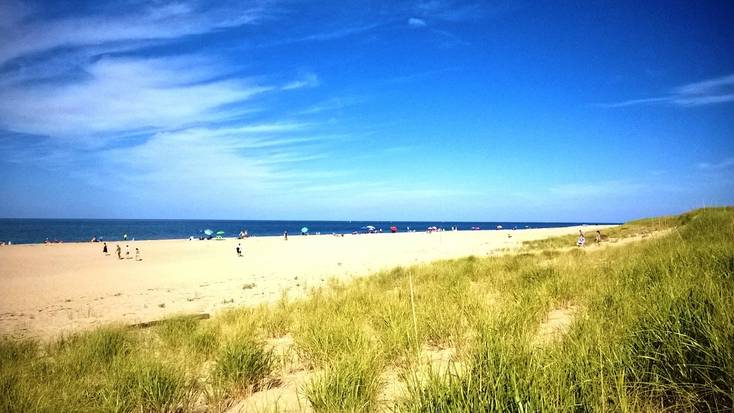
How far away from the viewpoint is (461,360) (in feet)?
10.7

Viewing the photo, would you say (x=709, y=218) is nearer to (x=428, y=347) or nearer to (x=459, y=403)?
(x=428, y=347)

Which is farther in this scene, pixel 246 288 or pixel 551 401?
pixel 246 288

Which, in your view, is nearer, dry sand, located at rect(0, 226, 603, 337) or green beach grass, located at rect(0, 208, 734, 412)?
green beach grass, located at rect(0, 208, 734, 412)

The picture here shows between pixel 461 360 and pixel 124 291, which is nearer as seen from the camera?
pixel 461 360

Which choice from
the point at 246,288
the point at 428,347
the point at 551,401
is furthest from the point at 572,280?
the point at 246,288

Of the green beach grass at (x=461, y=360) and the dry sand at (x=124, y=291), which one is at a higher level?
the green beach grass at (x=461, y=360)

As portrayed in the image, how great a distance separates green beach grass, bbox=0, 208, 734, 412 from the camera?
7.09 ft

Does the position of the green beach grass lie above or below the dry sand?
above

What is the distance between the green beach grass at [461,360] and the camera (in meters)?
2.16

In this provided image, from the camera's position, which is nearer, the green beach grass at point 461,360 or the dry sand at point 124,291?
the green beach grass at point 461,360

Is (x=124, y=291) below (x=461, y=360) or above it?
below

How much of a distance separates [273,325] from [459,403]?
4.96 metres

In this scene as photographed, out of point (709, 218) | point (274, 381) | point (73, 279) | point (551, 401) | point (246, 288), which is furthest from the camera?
point (73, 279)

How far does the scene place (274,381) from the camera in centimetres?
378
